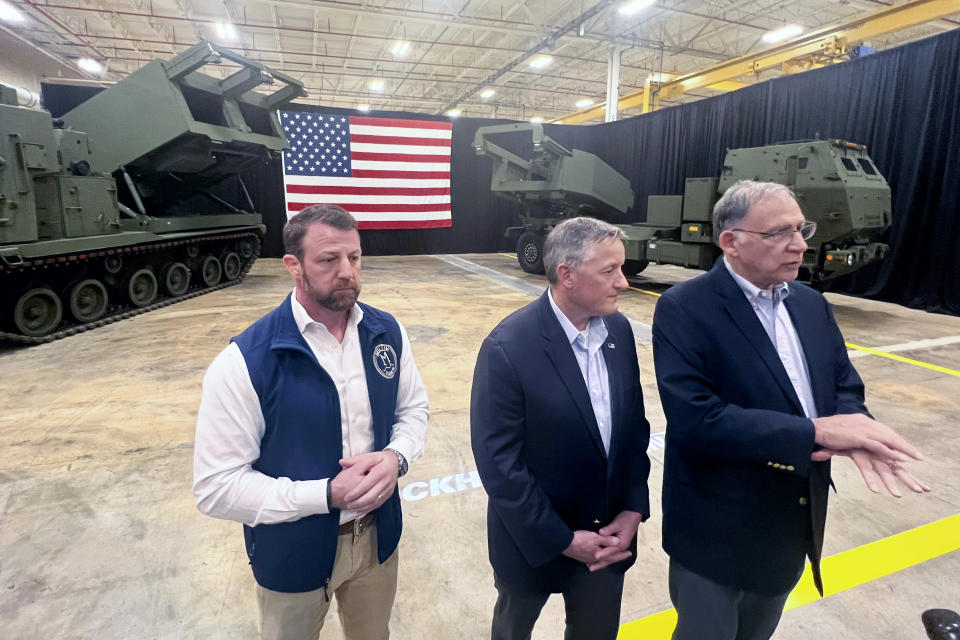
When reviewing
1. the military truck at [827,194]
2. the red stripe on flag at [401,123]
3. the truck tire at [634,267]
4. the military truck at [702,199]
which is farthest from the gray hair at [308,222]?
the red stripe on flag at [401,123]

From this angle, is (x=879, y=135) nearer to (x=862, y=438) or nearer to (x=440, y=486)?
(x=440, y=486)

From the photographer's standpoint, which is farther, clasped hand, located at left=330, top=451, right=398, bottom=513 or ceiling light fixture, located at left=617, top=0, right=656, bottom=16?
ceiling light fixture, located at left=617, top=0, right=656, bottom=16

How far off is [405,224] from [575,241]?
1359 cm

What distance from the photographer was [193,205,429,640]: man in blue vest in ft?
4.14

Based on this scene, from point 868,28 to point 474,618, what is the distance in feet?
40.6

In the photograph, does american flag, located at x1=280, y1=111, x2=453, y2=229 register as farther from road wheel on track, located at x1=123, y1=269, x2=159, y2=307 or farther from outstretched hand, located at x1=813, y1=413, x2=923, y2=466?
outstretched hand, located at x1=813, y1=413, x2=923, y2=466

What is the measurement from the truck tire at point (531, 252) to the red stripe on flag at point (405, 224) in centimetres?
409

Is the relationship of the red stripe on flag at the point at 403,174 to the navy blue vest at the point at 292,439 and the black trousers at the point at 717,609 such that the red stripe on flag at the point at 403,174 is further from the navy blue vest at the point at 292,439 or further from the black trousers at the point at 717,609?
the black trousers at the point at 717,609

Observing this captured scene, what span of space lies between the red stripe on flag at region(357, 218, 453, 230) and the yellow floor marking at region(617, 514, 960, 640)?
41.8 ft

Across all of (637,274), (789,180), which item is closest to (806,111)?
(789,180)

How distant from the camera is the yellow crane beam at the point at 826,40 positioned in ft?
30.4

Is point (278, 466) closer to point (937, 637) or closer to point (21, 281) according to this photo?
point (937, 637)

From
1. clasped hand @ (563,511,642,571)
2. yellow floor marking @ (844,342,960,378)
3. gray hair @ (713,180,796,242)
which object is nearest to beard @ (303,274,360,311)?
clasped hand @ (563,511,642,571)

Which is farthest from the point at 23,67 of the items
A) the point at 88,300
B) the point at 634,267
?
the point at 634,267
